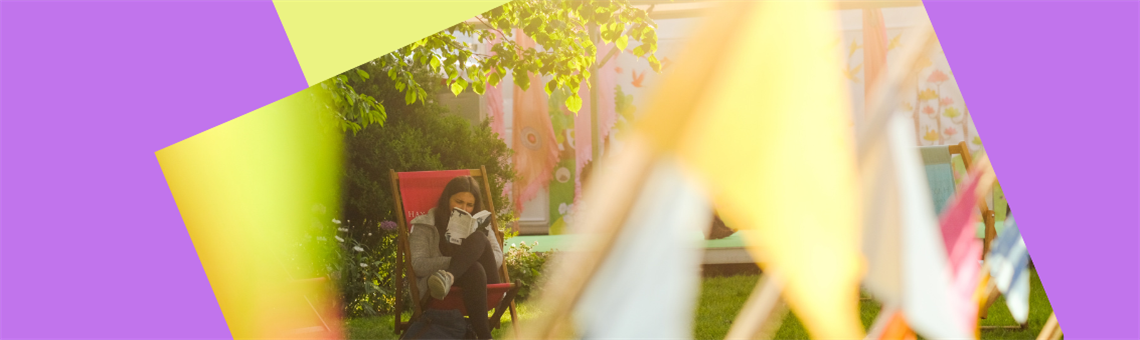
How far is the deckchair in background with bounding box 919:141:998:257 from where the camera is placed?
69.7 inches

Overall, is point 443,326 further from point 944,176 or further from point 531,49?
point 944,176

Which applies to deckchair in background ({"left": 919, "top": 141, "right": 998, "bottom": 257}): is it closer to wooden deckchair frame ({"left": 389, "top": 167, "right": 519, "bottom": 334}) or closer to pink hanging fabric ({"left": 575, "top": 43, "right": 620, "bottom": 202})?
pink hanging fabric ({"left": 575, "top": 43, "right": 620, "bottom": 202})

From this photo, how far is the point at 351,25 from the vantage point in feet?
5.91

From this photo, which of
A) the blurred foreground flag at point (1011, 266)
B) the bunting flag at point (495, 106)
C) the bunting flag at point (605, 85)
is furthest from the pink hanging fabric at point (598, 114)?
the blurred foreground flag at point (1011, 266)

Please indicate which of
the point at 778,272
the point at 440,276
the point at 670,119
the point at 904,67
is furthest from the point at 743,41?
the point at 440,276

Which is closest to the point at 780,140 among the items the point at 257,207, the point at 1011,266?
the point at 1011,266

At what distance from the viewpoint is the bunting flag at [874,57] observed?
1576 mm

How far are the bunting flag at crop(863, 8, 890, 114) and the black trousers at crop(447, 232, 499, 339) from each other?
4.63 ft

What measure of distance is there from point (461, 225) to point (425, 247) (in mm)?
169

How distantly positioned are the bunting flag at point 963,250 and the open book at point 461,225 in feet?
4.91

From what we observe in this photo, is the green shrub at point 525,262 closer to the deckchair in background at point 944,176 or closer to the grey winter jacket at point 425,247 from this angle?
the grey winter jacket at point 425,247

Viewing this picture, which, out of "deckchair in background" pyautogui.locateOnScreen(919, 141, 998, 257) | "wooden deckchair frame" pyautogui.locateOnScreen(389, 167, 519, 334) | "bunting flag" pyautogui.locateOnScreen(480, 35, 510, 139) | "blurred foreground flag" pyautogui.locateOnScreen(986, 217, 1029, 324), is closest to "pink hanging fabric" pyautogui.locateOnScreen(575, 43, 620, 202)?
"bunting flag" pyautogui.locateOnScreen(480, 35, 510, 139)

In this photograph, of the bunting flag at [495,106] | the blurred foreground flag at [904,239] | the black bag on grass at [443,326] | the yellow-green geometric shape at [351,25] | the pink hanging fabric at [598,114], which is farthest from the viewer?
the bunting flag at [495,106]

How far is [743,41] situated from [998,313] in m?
1.08
